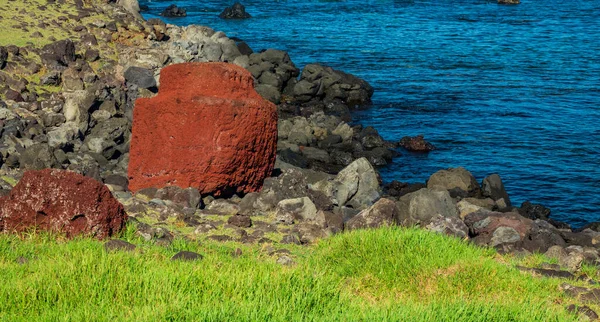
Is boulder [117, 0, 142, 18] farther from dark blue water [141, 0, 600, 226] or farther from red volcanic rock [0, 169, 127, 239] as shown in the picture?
red volcanic rock [0, 169, 127, 239]

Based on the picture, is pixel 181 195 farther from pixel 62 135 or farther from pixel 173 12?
pixel 173 12

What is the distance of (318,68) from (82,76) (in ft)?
41.5

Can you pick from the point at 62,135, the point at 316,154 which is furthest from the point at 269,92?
the point at 62,135

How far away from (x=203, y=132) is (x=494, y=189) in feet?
31.8

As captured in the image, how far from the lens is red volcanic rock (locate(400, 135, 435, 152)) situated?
2752 cm

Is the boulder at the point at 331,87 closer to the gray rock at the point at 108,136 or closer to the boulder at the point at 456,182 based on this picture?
the boulder at the point at 456,182

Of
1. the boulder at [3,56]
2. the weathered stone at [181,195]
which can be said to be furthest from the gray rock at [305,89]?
the weathered stone at [181,195]

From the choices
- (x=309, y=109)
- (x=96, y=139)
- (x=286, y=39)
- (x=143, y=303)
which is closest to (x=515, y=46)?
(x=286, y=39)

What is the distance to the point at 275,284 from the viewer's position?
8305 millimetres

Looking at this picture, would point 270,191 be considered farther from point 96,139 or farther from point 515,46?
point 515,46

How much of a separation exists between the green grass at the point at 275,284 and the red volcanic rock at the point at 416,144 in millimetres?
16330

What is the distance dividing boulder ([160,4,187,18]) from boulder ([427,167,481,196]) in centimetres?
3781

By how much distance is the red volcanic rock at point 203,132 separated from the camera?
14883 mm

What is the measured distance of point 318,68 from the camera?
34.8 m
